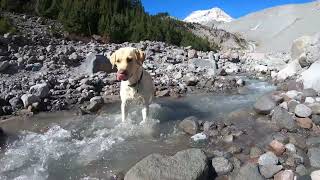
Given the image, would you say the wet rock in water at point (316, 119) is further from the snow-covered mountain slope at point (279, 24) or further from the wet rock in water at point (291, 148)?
the snow-covered mountain slope at point (279, 24)

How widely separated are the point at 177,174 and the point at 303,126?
3.78m

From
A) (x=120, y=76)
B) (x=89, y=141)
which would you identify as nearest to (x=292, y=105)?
(x=120, y=76)

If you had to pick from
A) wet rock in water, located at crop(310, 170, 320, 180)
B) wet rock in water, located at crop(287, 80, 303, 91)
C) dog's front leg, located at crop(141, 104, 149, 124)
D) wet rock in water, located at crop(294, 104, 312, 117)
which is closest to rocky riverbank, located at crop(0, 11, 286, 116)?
Result: dog's front leg, located at crop(141, 104, 149, 124)

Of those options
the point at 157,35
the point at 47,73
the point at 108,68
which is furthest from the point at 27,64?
the point at 157,35

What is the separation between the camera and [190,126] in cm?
886

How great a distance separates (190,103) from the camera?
12.6m

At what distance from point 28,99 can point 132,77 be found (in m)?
4.49

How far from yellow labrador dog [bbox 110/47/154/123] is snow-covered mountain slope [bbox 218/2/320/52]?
70.4 metres

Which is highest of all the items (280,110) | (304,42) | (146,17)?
(146,17)

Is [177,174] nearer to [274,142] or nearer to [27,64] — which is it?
[274,142]

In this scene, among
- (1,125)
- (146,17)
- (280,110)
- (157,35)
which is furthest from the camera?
(146,17)

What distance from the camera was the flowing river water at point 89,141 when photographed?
271 inches

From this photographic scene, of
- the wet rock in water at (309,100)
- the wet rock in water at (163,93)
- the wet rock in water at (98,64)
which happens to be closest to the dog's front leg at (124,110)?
the wet rock in water at (309,100)

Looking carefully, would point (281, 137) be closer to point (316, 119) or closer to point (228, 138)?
point (228, 138)
